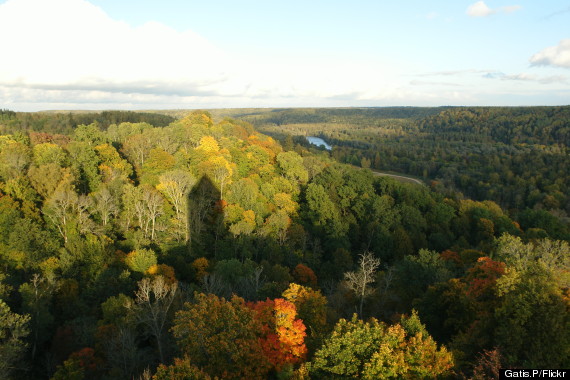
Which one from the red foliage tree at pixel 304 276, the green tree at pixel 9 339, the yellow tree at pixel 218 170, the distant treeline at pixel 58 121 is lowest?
the red foliage tree at pixel 304 276

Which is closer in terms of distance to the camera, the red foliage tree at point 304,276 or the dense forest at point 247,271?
the dense forest at point 247,271

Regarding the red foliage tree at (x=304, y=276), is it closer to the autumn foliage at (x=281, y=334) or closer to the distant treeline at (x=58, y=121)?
the autumn foliage at (x=281, y=334)

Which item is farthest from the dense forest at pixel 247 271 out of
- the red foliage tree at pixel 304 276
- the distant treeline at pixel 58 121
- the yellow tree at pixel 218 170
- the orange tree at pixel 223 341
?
the distant treeline at pixel 58 121

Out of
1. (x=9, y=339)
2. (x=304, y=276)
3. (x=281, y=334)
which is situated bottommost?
(x=304, y=276)

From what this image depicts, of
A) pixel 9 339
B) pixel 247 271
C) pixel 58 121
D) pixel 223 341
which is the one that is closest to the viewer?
pixel 223 341

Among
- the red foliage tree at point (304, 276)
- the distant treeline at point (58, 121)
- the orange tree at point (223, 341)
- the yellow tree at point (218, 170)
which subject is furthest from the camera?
the distant treeline at point (58, 121)

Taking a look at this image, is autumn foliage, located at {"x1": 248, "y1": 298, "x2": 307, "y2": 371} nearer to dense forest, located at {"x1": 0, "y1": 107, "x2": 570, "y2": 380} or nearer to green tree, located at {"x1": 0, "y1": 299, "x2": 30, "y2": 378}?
dense forest, located at {"x1": 0, "y1": 107, "x2": 570, "y2": 380}

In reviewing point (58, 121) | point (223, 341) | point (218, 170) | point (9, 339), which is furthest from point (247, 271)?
point (58, 121)

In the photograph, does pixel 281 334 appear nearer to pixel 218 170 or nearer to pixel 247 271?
pixel 247 271

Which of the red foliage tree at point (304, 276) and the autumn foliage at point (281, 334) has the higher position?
the autumn foliage at point (281, 334)
